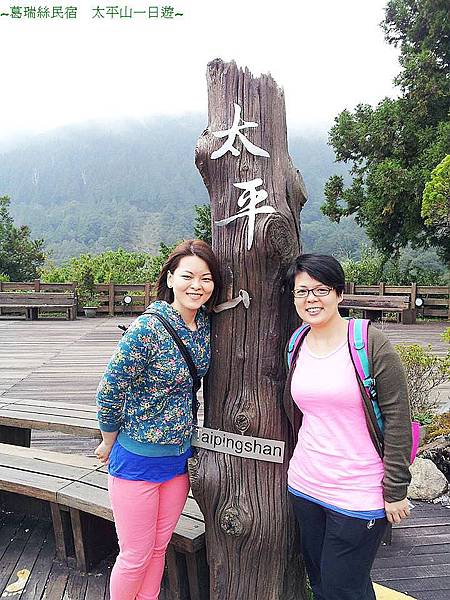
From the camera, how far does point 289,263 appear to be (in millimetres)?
1887

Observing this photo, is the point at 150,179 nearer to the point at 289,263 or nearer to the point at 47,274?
the point at 47,274

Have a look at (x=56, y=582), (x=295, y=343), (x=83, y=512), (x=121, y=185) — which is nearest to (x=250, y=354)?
(x=295, y=343)

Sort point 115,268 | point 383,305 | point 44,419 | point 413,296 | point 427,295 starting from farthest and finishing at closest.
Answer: point 115,268 → point 427,295 → point 413,296 → point 383,305 → point 44,419

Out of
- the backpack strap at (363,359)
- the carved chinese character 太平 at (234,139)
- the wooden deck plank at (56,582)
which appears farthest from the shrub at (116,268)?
the backpack strap at (363,359)

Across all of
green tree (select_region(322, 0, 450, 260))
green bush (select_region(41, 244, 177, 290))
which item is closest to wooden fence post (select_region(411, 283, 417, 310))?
green tree (select_region(322, 0, 450, 260))

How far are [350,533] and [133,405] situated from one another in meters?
0.76

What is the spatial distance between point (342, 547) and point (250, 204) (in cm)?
115

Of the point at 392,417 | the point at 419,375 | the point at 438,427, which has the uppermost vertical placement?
the point at 392,417

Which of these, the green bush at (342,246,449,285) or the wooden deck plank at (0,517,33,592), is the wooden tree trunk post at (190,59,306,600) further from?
the green bush at (342,246,449,285)

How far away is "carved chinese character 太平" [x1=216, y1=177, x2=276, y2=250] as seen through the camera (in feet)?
6.14

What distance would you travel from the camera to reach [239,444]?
1920 mm

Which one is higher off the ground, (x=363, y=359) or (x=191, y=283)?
(x=191, y=283)

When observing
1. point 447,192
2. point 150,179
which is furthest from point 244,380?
point 150,179

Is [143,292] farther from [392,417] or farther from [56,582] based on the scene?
[392,417]
